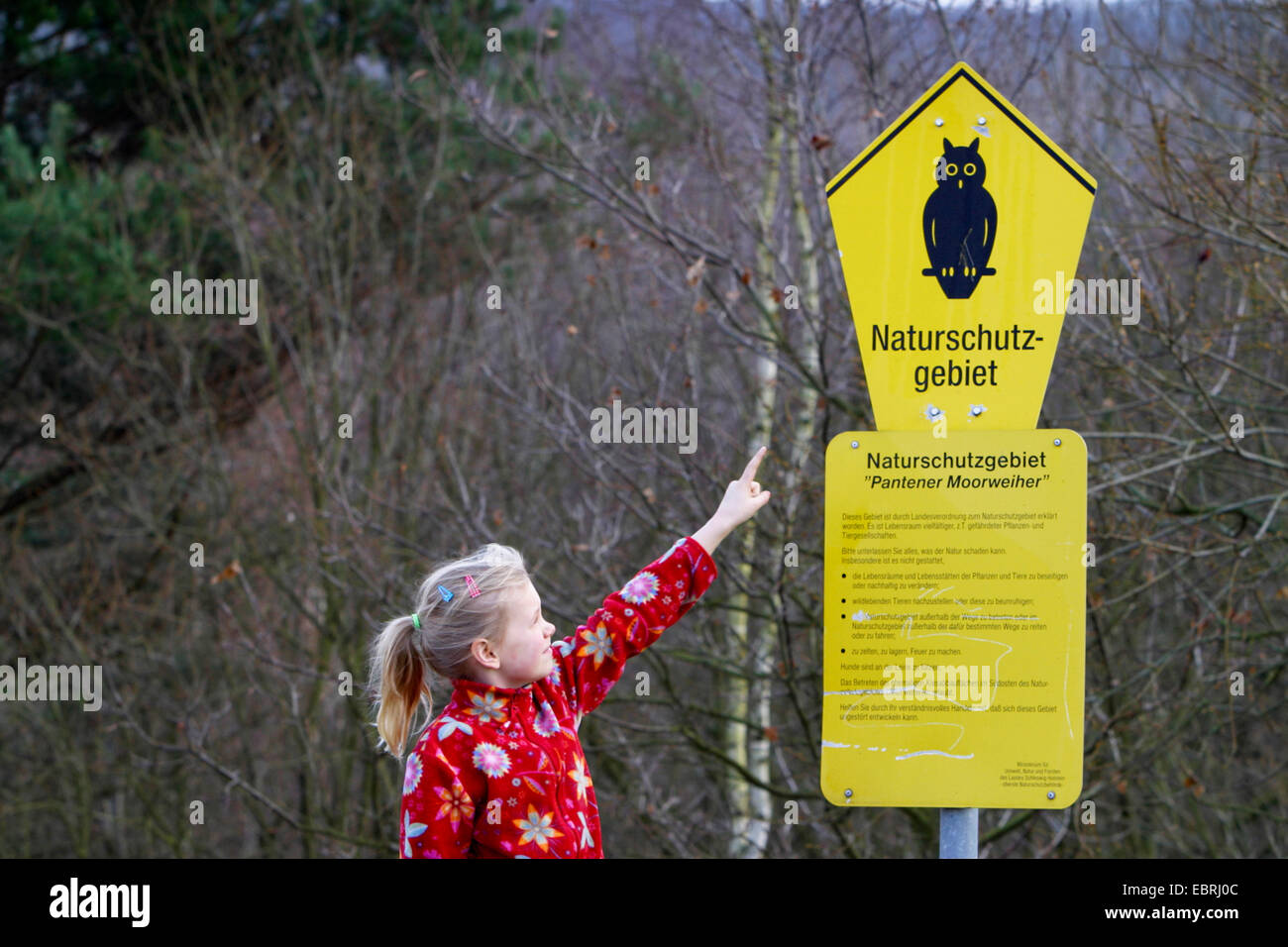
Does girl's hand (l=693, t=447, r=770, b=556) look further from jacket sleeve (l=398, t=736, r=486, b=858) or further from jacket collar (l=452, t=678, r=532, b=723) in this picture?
jacket sleeve (l=398, t=736, r=486, b=858)

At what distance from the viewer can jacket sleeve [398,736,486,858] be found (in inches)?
90.6

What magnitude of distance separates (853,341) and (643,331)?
2465mm

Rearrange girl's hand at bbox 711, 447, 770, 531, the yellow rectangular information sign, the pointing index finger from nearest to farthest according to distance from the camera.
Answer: the yellow rectangular information sign, the pointing index finger, girl's hand at bbox 711, 447, 770, 531

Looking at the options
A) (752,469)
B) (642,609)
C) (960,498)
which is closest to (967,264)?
(960,498)

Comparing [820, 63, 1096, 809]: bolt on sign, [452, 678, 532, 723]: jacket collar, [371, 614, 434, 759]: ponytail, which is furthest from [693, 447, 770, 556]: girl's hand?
[371, 614, 434, 759]: ponytail

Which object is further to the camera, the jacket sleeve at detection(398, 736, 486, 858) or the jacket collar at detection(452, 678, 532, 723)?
the jacket collar at detection(452, 678, 532, 723)

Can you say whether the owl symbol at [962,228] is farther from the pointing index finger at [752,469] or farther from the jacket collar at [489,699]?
the jacket collar at [489,699]

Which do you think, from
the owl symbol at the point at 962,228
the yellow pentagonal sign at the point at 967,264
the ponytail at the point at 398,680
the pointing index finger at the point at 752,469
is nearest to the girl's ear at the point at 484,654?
the ponytail at the point at 398,680

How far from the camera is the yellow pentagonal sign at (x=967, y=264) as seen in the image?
7.60 feet

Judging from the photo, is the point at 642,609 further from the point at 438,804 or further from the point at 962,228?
the point at 962,228

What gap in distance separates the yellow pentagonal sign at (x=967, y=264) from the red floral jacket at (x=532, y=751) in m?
0.61

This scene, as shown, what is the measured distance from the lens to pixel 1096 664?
656 cm

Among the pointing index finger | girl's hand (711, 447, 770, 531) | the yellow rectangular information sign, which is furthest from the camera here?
girl's hand (711, 447, 770, 531)

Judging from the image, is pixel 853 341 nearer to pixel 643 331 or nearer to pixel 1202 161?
pixel 1202 161
